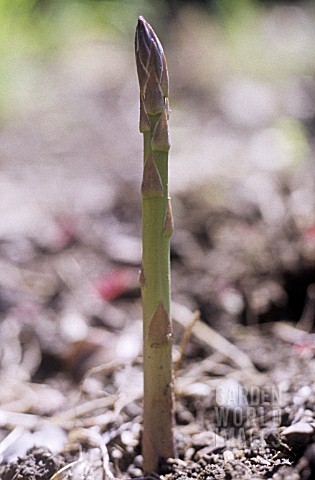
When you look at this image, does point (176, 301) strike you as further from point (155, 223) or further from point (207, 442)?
point (155, 223)

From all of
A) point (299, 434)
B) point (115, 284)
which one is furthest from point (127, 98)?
point (299, 434)

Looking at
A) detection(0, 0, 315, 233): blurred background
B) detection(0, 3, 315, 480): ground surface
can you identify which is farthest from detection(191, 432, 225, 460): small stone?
detection(0, 0, 315, 233): blurred background

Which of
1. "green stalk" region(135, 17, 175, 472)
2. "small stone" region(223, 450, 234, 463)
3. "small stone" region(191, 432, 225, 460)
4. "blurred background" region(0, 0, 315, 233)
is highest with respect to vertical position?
"blurred background" region(0, 0, 315, 233)

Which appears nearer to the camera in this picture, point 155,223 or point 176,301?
point 155,223

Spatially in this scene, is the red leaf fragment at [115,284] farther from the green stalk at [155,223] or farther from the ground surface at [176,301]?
the green stalk at [155,223]

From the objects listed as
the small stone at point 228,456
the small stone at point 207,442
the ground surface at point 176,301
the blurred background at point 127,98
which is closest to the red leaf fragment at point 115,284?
the ground surface at point 176,301

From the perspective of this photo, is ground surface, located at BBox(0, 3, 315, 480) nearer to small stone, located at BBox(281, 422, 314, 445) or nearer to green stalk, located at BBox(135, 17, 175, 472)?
small stone, located at BBox(281, 422, 314, 445)
